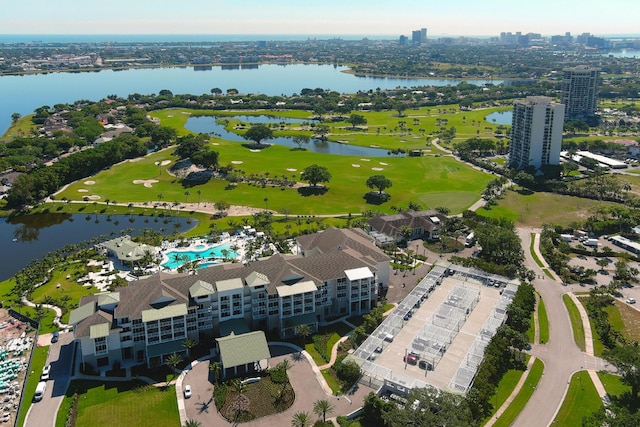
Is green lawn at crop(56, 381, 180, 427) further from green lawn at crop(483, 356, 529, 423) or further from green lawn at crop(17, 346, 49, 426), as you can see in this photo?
green lawn at crop(483, 356, 529, 423)

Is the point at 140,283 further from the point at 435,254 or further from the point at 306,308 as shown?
the point at 435,254

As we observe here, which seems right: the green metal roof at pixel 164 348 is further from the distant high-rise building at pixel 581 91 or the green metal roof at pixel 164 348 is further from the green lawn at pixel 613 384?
the distant high-rise building at pixel 581 91

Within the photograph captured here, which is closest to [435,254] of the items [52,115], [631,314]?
[631,314]

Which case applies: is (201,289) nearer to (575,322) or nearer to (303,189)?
(575,322)

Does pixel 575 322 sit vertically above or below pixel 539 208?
below

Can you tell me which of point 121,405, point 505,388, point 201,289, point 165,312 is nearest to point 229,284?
point 201,289

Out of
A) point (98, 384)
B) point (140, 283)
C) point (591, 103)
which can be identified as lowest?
point (98, 384)

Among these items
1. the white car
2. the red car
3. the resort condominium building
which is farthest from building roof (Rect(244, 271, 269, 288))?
the white car
